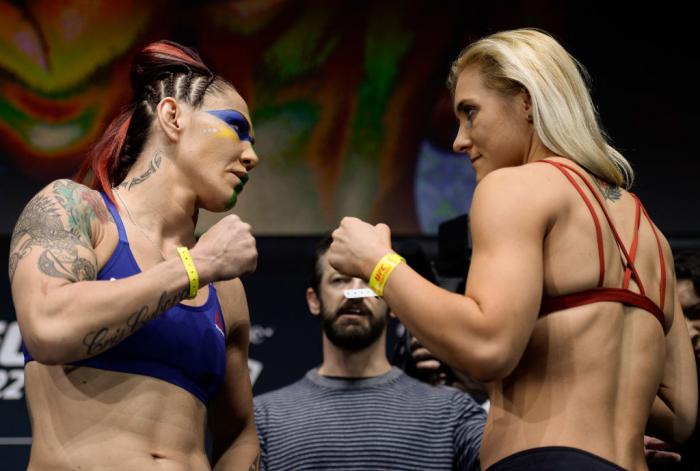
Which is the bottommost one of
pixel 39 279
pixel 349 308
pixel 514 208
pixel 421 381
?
pixel 421 381

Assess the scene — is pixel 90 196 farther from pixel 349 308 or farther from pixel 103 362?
pixel 349 308

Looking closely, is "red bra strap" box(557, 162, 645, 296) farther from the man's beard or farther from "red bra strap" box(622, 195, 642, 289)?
the man's beard

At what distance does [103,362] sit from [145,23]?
2813 millimetres

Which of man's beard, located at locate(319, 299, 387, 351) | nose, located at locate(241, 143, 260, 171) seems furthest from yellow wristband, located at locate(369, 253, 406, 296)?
man's beard, located at locate(319, 299, 387, 351)

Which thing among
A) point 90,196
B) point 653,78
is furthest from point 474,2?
point 90,196

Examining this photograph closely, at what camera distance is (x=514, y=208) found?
182 cm

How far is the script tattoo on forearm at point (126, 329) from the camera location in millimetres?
1896

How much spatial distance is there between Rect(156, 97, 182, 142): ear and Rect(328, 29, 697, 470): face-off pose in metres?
0.52

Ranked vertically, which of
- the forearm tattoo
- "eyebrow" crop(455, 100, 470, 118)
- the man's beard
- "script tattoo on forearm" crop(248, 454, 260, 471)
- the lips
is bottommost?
the man's beard

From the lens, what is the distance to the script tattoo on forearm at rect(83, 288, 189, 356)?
190 centimetres

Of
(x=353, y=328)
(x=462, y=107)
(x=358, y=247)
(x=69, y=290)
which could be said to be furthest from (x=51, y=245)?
(x=353, y=328)

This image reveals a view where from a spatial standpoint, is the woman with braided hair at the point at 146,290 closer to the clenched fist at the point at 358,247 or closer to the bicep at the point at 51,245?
the bicep at the point at 51,245

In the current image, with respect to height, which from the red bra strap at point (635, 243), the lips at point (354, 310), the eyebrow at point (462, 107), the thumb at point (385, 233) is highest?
the eyebrow at point (462, 107)

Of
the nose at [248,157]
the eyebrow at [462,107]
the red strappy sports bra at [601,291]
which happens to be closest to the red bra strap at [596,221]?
the red strappy sports bra at [601,291]
